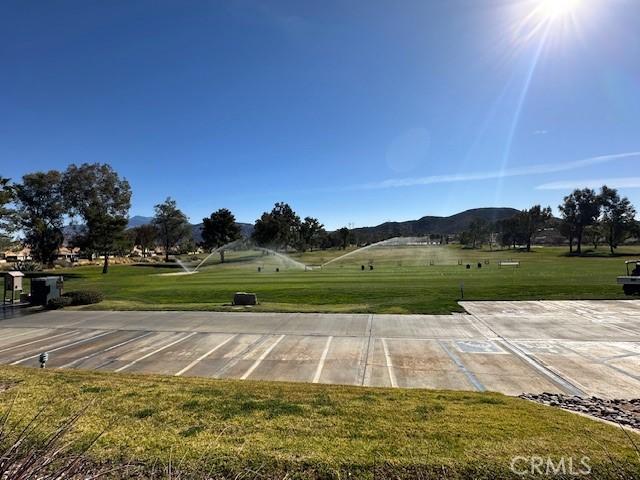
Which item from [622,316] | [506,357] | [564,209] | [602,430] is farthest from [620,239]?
[602,430]

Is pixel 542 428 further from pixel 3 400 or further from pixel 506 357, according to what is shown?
pixel 3 400

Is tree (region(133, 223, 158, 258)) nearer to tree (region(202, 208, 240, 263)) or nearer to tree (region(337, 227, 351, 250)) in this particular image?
tree (region(202, 208, 240, 263))

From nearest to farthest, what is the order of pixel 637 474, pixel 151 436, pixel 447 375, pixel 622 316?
pixel 637 474 → pixel 151 436 → pixel 447 375 → pixel 622 316

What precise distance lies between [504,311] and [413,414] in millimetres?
14979

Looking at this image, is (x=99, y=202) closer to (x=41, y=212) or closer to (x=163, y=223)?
(x=41, y=212)

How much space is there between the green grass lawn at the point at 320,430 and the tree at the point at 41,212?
59.8 meters

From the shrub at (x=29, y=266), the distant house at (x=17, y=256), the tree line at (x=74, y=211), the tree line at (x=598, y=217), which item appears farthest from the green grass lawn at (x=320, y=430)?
the tree line at (x=598, y=217)

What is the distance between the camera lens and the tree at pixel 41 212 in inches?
2239

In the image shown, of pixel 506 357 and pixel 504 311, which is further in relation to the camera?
pixel 504 311

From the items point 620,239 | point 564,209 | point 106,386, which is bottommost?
point 106,386

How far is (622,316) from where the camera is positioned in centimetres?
1669

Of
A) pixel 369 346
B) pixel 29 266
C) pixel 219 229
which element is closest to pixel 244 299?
pixel 369 346

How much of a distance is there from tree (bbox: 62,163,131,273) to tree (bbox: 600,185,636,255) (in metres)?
104

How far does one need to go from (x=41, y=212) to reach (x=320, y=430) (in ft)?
228
